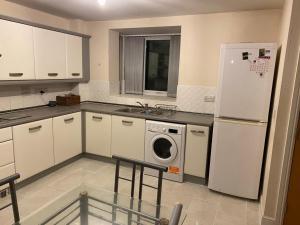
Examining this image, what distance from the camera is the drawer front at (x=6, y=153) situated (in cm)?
234

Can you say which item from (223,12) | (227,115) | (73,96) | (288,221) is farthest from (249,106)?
(73,96)

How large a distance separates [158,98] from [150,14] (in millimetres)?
1298

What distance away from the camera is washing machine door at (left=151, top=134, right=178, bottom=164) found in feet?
9.55

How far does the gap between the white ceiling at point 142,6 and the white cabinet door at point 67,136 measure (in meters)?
1.48

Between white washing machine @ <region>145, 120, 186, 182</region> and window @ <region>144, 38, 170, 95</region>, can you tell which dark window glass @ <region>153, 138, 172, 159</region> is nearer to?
white washing machine @ <region>145, 120, 186, 182</region>

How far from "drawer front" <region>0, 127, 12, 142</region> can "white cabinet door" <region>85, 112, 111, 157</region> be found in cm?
121

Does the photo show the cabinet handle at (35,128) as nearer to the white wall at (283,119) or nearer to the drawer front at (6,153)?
the drawer front at (6,153)

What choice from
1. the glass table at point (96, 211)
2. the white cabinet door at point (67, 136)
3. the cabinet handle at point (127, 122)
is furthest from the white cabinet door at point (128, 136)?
the glass table at point (96, 211)

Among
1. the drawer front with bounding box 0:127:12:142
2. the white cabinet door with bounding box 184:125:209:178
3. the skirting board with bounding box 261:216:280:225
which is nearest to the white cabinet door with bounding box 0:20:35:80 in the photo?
the drawer front with bounding box 0:127:12:142

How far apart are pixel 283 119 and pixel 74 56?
10.00 ft

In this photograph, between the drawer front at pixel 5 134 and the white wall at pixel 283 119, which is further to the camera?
the drawer front at pixel 5 134

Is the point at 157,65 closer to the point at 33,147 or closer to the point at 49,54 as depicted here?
the point at 49,54

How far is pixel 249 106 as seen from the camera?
7.92 feet

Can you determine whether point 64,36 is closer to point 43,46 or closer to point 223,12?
point 43,46
